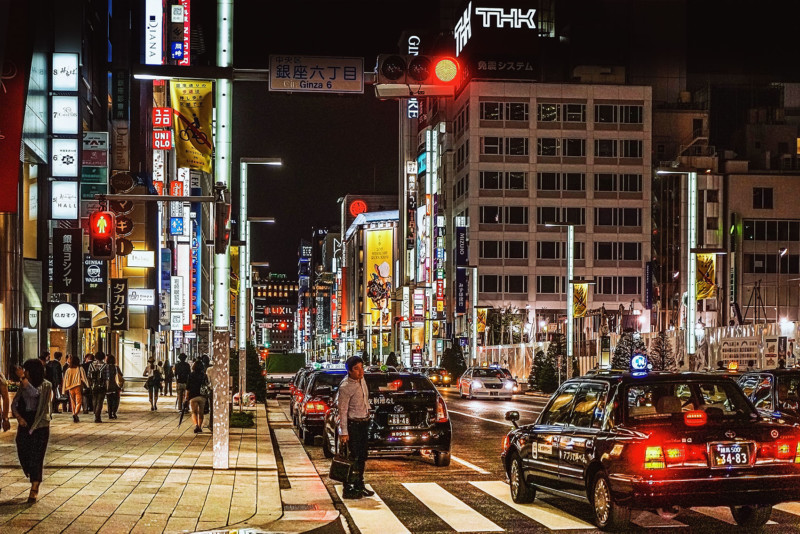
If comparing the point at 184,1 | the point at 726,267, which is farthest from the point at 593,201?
the point at 184,1

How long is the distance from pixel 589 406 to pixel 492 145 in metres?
86.9

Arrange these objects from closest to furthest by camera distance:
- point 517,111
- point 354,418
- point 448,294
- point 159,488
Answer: point 354,418 → point 159,488 → point 517,111 → point 448,294

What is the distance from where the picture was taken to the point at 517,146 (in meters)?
97.7

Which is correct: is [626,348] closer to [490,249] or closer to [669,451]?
[669,451]

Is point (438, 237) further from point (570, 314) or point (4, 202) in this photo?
point (4, 202)

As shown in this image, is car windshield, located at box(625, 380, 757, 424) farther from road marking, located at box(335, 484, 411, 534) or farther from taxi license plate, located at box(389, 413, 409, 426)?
taxi license plate, located at box(389, 413, 409, 426)

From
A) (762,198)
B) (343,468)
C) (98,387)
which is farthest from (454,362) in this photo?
(343,468)

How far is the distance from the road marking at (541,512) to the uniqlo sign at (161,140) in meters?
54.5

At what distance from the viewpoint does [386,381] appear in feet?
62.1

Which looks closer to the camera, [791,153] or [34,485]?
[34,485]

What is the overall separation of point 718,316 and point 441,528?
81.0 meters

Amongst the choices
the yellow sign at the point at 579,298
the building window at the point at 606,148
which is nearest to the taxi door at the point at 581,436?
the yellow sign at the point at 579,298

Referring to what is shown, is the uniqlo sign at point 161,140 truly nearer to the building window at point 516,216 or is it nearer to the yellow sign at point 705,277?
the yellow sign at point 705,277

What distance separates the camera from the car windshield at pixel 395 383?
18750 millimetres
